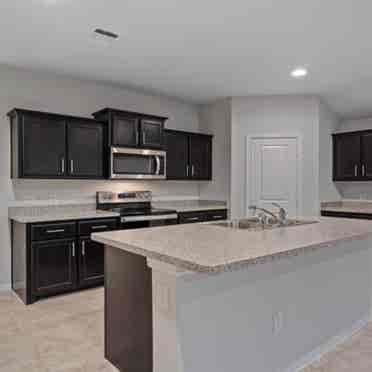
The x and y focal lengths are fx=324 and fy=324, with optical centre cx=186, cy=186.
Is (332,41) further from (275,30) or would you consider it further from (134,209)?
(134,209)

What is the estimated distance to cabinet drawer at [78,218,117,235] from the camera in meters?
3.67

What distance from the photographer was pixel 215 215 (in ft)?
16.8

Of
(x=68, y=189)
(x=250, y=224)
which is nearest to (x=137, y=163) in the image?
(x=68, y=189)

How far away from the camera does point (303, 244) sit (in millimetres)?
1856

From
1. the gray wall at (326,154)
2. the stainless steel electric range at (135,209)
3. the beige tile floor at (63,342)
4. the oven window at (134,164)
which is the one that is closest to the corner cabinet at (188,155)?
the oven window at (134,164)

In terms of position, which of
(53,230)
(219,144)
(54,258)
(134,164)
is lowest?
(54,258)

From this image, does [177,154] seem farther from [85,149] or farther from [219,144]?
[85,149]

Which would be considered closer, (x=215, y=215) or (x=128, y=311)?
(x=128, y=311)

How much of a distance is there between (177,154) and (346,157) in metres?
2.98

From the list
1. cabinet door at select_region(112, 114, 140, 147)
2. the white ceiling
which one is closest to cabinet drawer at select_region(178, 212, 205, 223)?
cabinet door at select_region(112, 114, 140, 147)

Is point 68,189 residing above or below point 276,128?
→ below

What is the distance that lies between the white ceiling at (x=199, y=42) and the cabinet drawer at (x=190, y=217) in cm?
183

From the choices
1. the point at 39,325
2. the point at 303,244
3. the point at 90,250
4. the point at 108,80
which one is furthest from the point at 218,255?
the point at 108,80

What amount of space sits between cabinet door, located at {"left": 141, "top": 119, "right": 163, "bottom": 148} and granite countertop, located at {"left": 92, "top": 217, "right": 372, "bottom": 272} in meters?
2.16
